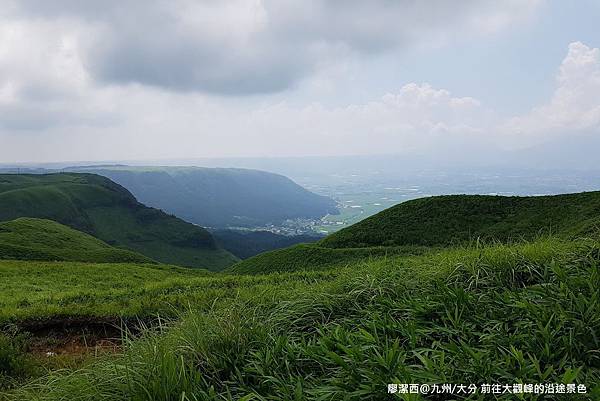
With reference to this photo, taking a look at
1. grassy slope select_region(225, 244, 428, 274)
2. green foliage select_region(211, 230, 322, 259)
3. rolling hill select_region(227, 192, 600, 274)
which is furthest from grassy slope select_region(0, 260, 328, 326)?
green foliage select_region(211, 230, 322, 259)

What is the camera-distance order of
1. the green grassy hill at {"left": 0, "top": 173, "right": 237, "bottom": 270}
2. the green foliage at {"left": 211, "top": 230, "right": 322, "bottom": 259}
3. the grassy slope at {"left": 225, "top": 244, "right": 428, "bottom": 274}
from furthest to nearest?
the green foliage at {"left": 211, "top": 230, "right": 322, "bottom": 259} < the green grassy hill at {"left": 0, "top": 173, "right": 237, "bottom": 270} < the grassy slope at {"left": 225, "top": 244, "right": 428, "bottom": 274}

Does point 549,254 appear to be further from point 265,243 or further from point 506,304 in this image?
point 265,243

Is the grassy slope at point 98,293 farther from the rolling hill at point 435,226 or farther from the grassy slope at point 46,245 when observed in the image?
the grassy slope at point 46,245

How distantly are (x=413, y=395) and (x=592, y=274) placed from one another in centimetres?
336

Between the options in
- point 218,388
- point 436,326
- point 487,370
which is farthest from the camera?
Answer: point 436,326

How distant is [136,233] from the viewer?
135875 millimetres

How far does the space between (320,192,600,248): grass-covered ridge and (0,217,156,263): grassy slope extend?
98.9ft

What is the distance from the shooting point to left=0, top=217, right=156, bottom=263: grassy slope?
42.0 meters

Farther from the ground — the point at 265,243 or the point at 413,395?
the point at 413,395

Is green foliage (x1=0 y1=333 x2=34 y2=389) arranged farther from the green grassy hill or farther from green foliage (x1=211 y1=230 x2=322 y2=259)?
green foliage (x1=211 y1=230 x2=322 y2=259)

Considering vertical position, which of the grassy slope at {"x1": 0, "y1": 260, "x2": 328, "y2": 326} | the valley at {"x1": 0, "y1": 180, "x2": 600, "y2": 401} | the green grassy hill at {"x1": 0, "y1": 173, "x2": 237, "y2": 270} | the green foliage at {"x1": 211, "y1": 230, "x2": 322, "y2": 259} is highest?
the valley at {"x1": 0, "y1": 180, "x2": 600, "y2": 401}

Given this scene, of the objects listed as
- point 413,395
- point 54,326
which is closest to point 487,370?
point 413,395

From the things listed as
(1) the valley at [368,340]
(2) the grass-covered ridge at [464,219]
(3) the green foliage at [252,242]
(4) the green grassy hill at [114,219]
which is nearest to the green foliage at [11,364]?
(1) the valley at [368,340]

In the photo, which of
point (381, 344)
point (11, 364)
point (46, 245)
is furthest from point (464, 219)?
point (46, 245)
